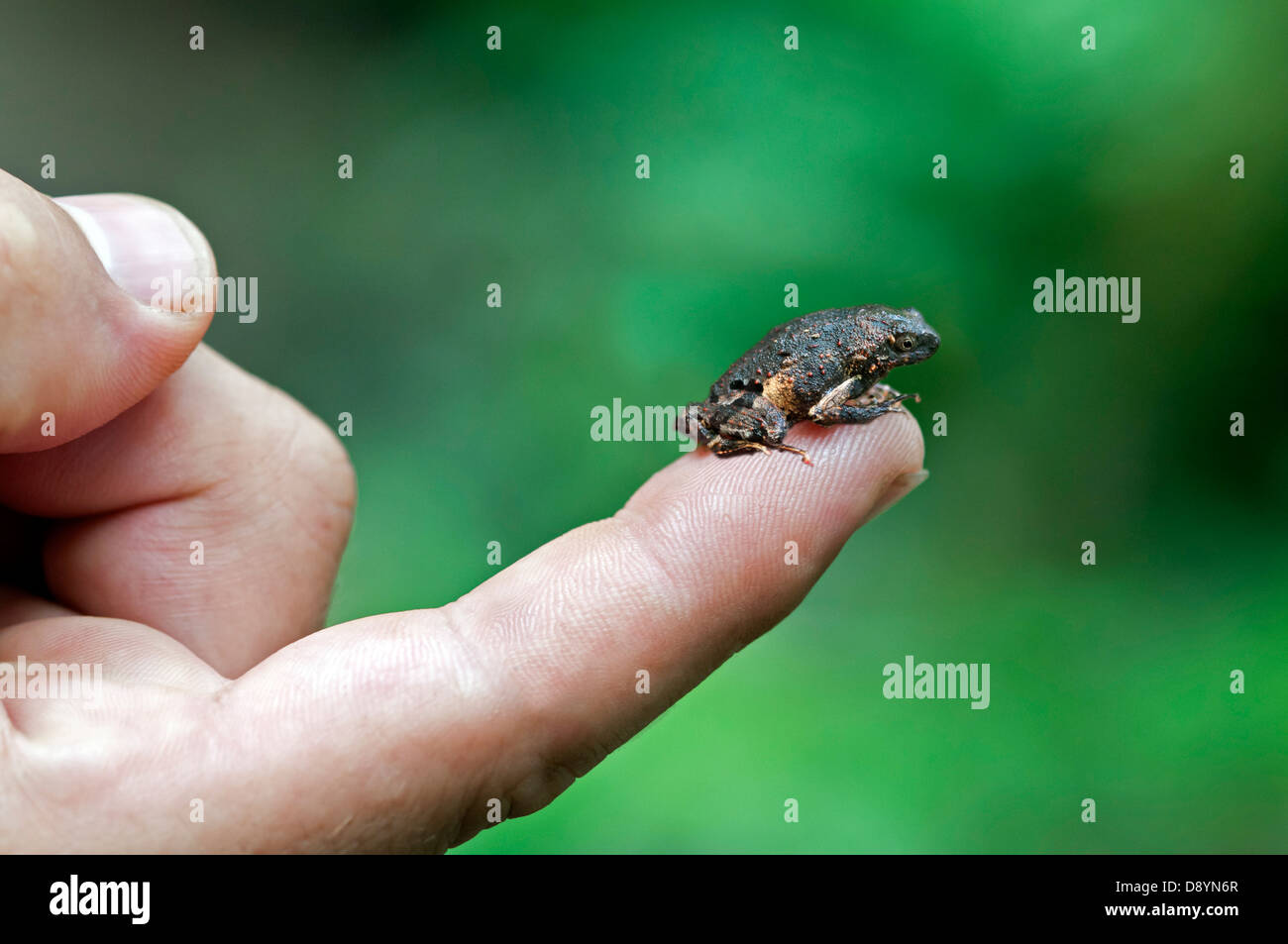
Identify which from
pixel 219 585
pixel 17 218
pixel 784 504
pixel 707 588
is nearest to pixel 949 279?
pixel 784 504

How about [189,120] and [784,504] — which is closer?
[784,504]

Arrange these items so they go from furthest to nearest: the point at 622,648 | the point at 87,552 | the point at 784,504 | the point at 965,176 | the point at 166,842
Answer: the point at 965,176, the point at 87,552, the point at 784,504, the point at 622,648, the point at 166,842

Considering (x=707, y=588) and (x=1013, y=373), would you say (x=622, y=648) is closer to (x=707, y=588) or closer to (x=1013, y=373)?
(x=707, y=588)

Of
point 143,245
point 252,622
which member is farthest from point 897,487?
point 143,245

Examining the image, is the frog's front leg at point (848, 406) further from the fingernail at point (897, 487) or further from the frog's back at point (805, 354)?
the fingernail at point (897, 487)

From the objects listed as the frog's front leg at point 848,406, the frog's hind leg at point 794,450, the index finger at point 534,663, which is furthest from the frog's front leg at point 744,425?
the index finger at point 534,663

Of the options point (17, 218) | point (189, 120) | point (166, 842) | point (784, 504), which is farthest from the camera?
point (189, 120)

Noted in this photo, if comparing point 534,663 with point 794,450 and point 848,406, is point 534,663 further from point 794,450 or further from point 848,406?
point 848,406

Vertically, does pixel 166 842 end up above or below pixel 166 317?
below
